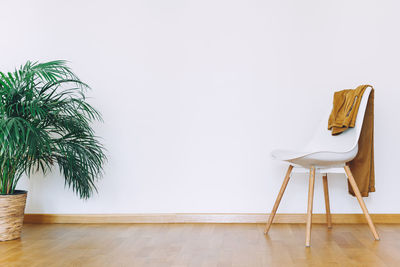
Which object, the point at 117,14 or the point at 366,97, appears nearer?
the point at 366,97

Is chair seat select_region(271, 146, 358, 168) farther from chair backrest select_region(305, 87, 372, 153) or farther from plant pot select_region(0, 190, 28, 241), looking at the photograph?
plant pot select_region(0, 190, 28, 241)

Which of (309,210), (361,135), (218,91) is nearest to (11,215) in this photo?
(218,91)

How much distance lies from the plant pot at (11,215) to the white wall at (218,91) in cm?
53

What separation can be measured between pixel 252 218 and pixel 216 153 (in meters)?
0.53

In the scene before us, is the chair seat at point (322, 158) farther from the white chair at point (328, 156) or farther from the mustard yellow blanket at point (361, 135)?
the mustard yellow blanket at point (361, 135)

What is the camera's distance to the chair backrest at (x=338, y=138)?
7.72ft

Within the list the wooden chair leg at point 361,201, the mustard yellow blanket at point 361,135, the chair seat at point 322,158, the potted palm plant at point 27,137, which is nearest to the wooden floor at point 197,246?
the wooden chair leg at point 361,201

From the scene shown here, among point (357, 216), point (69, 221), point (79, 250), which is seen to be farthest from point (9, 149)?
point (357, 216)

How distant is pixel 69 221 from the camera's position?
294 centimetres

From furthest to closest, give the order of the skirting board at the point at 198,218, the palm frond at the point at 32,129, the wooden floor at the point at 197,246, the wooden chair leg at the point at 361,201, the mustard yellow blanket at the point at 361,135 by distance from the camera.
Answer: the skirting board at the point at 198,218 → the mustard yellow blanket at the point at 361,135 → the wooden chair leg at the point at 361,201 → the palm frond at the point at 32,129 → the wooden floor at the point at 197,246

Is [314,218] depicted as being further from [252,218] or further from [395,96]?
[395,96]

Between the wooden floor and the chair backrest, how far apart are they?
542 mm

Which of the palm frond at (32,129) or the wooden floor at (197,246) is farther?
the palm frond at (32,129)

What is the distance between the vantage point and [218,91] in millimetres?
2943
